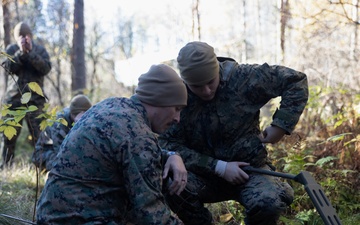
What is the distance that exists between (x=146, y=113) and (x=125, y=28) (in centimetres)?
3001

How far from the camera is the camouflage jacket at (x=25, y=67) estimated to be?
6957mm

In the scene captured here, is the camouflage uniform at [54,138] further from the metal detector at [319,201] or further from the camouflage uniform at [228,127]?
the metal detector at [319,201]

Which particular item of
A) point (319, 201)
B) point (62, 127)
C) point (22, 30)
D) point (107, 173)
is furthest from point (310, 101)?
point (107, 173)

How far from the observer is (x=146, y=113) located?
2.51 meters

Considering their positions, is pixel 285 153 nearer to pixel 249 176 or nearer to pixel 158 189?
pixel 249 176

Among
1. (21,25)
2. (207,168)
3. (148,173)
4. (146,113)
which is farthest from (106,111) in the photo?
(21,25)

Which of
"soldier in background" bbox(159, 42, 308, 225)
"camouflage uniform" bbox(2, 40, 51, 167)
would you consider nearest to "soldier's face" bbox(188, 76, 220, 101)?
"soldier in background" bbox(159, 42, 308, 225)

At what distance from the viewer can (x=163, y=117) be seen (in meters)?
2.55

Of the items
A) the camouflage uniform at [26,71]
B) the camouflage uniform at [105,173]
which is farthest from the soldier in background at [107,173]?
the camouflage uniform at [26,71]

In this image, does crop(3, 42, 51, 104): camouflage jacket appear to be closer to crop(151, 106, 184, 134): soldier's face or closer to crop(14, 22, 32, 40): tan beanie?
crop(14, 22, 32, 40): tan beanie

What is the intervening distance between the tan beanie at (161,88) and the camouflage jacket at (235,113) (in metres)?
1.06

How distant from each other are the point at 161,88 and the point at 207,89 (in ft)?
3.22

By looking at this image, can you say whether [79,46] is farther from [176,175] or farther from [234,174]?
[176,175]

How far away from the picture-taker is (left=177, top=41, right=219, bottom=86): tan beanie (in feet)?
10.9
